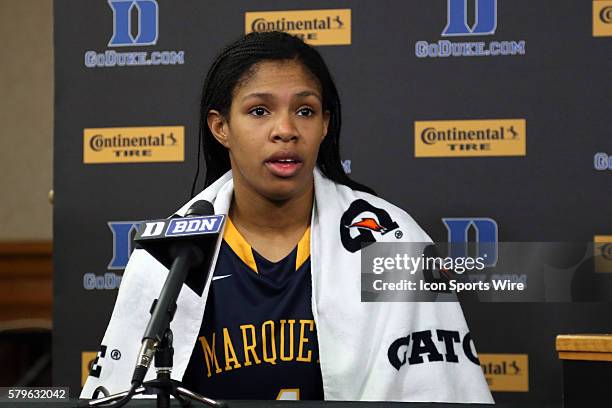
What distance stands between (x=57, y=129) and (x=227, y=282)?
157 cm

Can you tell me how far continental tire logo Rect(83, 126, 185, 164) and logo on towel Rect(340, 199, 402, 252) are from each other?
125 cm

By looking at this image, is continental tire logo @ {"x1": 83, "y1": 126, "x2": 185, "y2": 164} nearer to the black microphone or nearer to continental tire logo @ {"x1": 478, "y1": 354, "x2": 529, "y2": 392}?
continental tire logo @ {"x1": 478, "y1": 354, "x2": 529, "y2": 392}

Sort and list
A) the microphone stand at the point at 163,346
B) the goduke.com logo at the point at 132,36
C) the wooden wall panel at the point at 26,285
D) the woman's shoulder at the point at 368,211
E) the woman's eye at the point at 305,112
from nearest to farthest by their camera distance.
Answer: the microphone stand at the point at 163,346
the woman's eye at the point at 305,112
the woman's shoulder at the point at 368,211
the goduke.com logo at the point at 132,36
the wooden wall panel at the point at 26,285

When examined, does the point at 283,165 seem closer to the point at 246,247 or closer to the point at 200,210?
the point at 246,247

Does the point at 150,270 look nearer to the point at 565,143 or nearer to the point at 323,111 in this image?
the point at 323,111

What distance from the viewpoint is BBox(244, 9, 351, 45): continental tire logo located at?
321 centimetres

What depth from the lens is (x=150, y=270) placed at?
2137mm

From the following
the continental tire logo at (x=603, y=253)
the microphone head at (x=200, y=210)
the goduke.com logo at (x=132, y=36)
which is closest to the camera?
the microphone head at (x=200, y=210)

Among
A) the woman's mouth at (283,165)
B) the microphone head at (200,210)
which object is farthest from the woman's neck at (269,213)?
the microphone head at (200,210)

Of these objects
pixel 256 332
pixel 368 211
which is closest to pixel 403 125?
pixel 368 211

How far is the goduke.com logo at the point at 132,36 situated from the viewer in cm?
333

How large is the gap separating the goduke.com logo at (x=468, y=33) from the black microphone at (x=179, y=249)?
2.04 meters

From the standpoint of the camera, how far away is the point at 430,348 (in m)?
2.04

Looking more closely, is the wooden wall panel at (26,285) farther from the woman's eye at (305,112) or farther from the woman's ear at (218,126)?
the woman's eye at (305,112)
